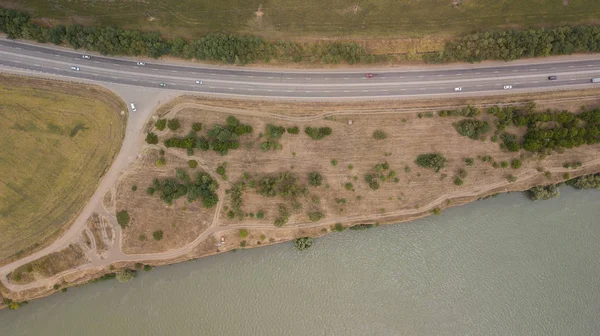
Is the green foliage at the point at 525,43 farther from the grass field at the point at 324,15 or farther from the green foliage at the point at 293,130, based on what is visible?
the green foliage at the point at 293,130

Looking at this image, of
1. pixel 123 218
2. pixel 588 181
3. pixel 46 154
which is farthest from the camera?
pixel 46 154

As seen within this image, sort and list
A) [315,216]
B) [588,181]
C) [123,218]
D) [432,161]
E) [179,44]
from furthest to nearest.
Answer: [588,181] < [315,216] < [123,218] < [432,161] < [179,44]

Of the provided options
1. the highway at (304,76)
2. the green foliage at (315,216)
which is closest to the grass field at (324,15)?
the highway at (304,76)

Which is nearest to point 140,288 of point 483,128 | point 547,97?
point 483,128

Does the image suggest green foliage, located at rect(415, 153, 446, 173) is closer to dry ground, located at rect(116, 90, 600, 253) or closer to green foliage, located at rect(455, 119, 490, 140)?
dry ground, located at rect(116, 90, 600, 253)

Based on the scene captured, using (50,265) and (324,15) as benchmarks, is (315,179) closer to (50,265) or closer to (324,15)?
(324,15)

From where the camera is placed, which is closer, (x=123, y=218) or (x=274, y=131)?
(x=274, y=131)

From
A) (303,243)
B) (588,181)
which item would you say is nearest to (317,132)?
(303,243)
